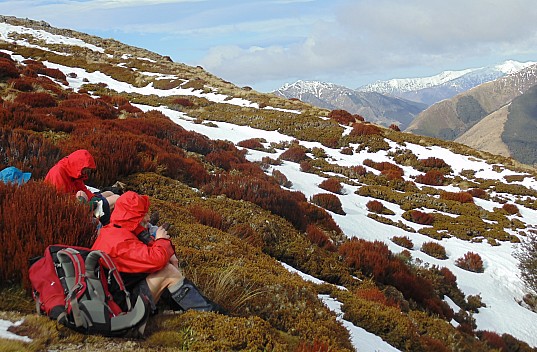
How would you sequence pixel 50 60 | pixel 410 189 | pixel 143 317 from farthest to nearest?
pixel 50 60 < pixel 410 189 < pixel 143 317

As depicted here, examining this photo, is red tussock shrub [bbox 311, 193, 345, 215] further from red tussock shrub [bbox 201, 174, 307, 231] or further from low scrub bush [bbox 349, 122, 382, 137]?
low scrub bush [bbox 349, 122, 382, 137]

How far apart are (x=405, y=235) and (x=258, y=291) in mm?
7933

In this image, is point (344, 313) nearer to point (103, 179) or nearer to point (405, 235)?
point (103, 179)

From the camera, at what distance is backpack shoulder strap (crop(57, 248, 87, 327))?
268cm

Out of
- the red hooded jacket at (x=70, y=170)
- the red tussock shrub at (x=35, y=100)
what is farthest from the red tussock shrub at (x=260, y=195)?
the red tussock shrub at (x=35, y=100)

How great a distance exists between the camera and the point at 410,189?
16250mm

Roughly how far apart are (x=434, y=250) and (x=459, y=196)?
609 centimetres

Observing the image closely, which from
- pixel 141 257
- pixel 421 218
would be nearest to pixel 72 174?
pixel 141 257

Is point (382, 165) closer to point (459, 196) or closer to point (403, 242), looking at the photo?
point (459, 196)

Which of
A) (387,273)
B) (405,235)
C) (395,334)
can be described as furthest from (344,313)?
(405,235)

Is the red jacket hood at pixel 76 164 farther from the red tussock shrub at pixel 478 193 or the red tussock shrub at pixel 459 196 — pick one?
the red tussock shrub at pixel 478 193

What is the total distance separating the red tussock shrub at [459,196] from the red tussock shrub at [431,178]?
1.56 m

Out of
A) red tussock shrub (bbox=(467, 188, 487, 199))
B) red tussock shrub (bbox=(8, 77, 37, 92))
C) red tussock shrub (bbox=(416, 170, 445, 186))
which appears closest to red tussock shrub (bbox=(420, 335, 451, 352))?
red tussock shrub (bbox=(467, 188, 487, 199))

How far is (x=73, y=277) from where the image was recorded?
9.20ft
